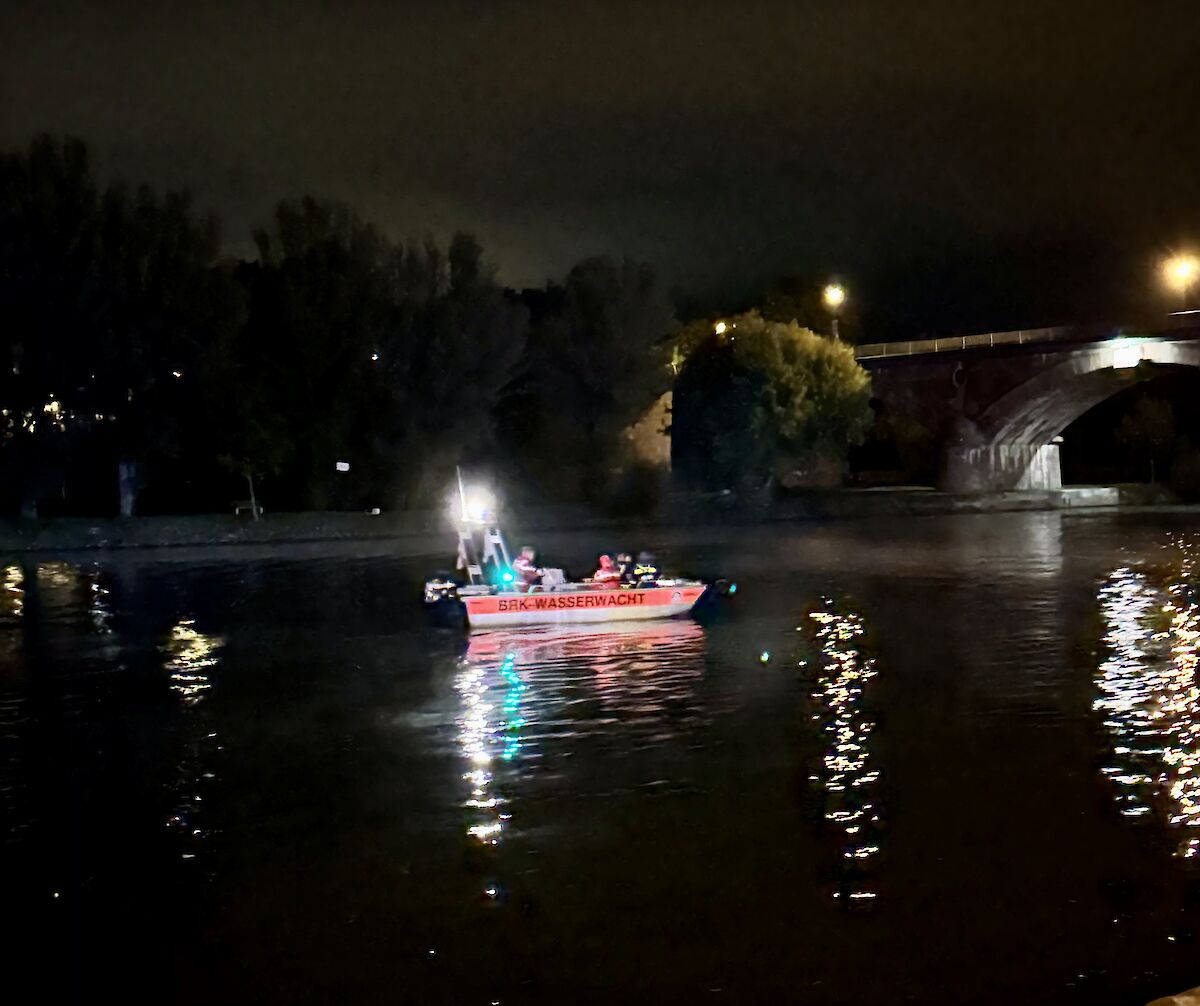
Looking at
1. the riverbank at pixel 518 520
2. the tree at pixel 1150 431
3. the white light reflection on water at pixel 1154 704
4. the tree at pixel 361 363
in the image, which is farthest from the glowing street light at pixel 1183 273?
the white light reflection on water at pixel 1154 704

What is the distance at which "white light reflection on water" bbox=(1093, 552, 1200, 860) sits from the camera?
45.8 ft

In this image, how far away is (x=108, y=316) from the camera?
57094mm

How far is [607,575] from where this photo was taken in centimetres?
2900

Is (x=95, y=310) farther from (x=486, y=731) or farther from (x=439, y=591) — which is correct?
(x=486, y=731)

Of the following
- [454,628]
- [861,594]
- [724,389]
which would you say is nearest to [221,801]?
[454,628]

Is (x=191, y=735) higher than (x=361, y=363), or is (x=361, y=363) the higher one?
(x=361, y=363)

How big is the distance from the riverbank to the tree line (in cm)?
206

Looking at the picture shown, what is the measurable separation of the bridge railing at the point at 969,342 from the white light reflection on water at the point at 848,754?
49.2 metres

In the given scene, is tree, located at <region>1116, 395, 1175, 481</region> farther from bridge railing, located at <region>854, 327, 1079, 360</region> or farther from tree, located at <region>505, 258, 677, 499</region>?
tree, located at <region>505, 258, 677, 499</region>

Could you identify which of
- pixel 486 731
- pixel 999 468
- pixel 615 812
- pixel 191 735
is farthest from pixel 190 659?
pixel 999 468

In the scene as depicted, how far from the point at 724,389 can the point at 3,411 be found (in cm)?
3135

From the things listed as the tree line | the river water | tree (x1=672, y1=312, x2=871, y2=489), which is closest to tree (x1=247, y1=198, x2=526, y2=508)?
the tree line

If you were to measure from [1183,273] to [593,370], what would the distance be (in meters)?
27.3

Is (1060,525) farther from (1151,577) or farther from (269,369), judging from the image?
(269,369)
